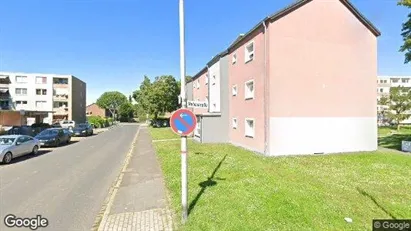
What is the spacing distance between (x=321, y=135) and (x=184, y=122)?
39.3 feet

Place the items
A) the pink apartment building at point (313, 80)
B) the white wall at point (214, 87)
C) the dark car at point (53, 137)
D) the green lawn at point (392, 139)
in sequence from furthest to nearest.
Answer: the white wall at point (214, 87), the dark car at point (53, 137), the green lawn at point (392, 139), the pink apartment building at point (313, 80)

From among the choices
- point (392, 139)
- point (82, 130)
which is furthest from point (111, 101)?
point (392, 139)

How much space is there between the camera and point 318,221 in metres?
5.52

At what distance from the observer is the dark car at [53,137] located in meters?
20.7

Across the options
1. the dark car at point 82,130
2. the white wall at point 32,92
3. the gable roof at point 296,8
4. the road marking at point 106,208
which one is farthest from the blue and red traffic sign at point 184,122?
the white wall at point 32,92

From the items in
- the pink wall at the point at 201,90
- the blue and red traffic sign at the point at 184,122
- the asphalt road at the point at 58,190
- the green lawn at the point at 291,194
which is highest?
the pink wall at the point at 201,90

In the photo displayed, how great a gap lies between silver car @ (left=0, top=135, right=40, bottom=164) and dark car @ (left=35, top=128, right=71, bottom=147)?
389cm

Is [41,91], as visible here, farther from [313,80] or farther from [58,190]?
[313,80]

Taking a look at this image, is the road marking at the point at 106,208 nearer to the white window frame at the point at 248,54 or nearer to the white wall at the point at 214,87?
the white window frame at the point at 248,54

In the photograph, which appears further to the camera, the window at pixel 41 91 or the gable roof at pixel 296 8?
the window at pixel 41 91

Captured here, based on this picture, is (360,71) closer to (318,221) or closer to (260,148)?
(260,148)

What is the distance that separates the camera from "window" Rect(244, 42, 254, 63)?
17.2 m

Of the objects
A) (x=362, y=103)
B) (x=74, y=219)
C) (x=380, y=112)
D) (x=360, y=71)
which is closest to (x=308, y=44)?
(x=360, y=71)

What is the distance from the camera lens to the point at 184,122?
562cm
